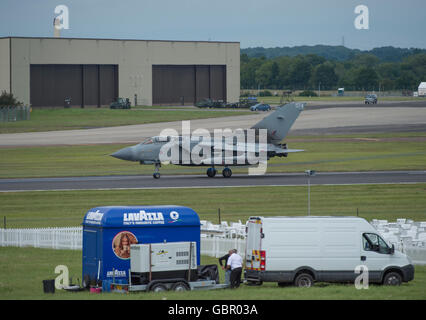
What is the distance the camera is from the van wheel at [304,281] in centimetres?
2058

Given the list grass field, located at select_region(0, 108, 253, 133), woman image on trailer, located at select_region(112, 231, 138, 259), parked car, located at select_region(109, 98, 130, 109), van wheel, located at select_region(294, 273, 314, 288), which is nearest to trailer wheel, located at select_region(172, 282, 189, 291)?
woman image on trailer, located at select_region(112, 231, 138, 259)

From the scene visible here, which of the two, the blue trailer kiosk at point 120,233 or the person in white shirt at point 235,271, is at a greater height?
the blue trailer kiosk at point 120,233

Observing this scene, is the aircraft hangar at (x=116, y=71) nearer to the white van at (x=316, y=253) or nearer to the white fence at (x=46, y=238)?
the white fence at (x=46, y=238)

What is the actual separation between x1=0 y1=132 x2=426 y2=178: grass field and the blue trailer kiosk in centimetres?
3648

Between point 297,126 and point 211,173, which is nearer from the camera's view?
point 211,173

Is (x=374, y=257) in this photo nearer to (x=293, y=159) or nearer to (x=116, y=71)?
(x=293, y=159)

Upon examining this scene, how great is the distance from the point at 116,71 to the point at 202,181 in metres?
74.5

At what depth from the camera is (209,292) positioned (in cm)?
1927

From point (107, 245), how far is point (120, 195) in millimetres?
23703

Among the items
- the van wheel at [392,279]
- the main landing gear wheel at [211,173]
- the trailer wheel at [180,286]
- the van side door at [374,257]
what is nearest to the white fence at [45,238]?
the trailer wheel at [180,286]

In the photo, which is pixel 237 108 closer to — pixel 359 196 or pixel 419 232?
pixel 359 196

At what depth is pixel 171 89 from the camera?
130500mm
